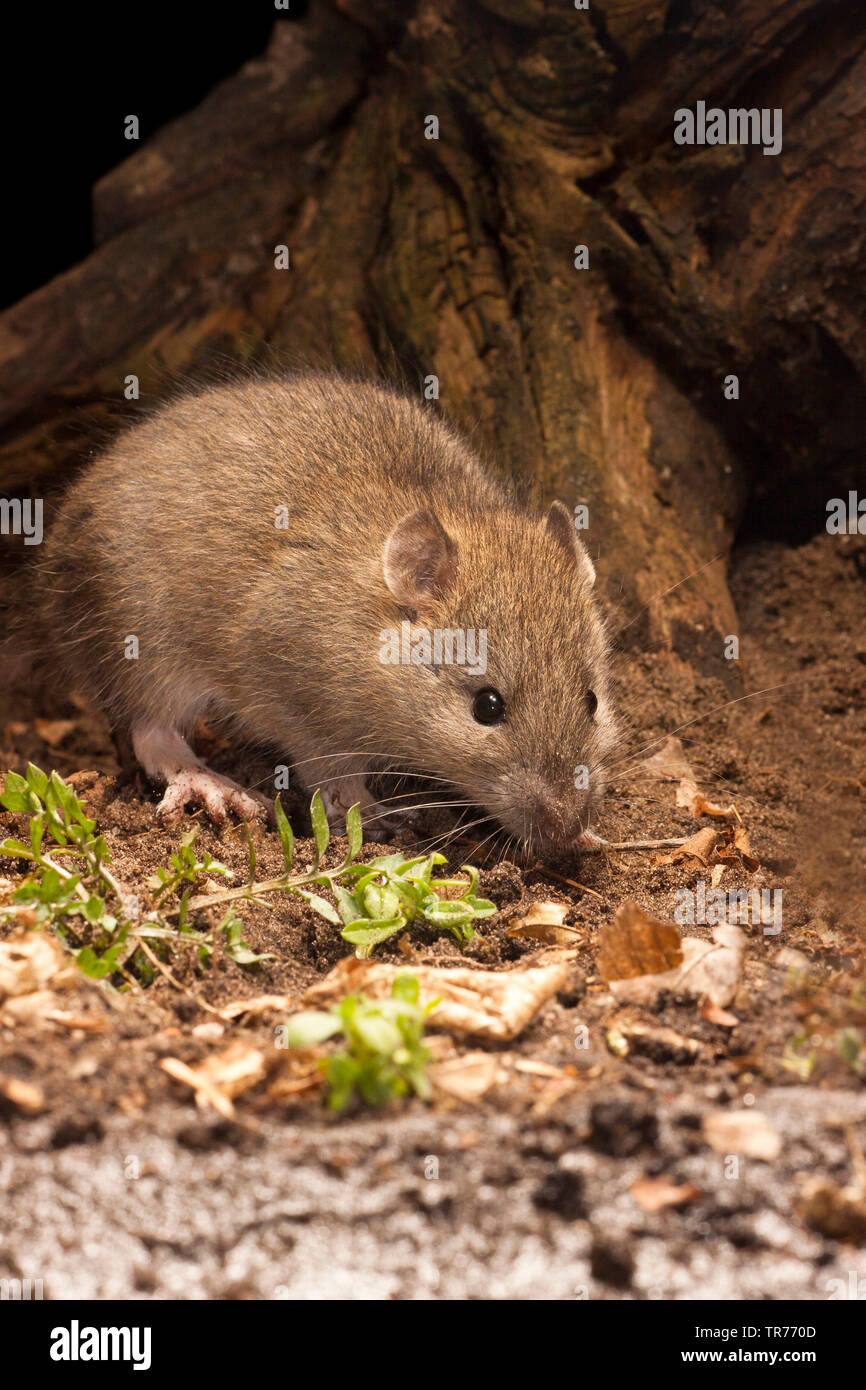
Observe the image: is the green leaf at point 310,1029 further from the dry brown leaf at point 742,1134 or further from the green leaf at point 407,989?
the dry brown leaf at point 742,1134

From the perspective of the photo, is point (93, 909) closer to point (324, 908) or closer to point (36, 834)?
point (36, 834)

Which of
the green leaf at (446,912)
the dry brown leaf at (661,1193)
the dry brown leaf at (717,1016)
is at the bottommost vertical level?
the dry brown leaf at (661,1193)

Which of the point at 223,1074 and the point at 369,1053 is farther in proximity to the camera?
the point at 223,1074

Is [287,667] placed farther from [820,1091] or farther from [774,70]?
[774,70]

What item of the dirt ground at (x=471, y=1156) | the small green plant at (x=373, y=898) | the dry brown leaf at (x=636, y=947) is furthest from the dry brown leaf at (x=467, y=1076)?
the small green plant at (x=373, y=898)

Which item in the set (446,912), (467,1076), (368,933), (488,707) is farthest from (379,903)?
(488,707)

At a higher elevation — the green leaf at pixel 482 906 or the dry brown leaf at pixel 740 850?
the dry brown leaf at pixel 740 850
